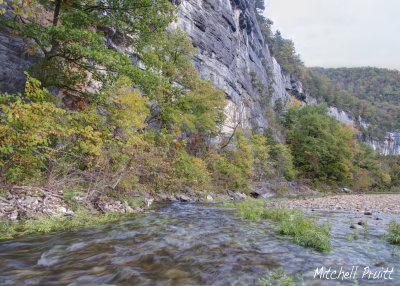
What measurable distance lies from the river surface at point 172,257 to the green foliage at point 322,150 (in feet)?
140

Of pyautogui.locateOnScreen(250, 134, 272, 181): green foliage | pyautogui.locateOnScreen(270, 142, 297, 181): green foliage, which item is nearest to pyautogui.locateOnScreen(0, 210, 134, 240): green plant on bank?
pyautogui.locateOnScreen(250, 134, 272, 181): green foliage

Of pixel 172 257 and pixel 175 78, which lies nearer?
pixel 172 257

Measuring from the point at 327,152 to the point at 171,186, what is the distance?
37522 millimetres

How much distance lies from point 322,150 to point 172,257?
46.2 meters

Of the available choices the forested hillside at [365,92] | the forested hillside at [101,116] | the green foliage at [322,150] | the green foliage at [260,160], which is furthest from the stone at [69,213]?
the forested hillside at [365,92]

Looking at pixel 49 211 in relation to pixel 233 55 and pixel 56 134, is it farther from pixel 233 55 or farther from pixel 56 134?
pixel 233 55

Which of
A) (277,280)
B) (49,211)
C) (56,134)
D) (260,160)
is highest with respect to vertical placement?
(56,134)

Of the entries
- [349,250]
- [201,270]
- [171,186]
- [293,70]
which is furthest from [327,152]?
[293,70]

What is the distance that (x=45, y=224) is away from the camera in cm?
593

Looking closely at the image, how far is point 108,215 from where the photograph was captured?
815 cm

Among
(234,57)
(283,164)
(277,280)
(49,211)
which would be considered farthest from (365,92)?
(49,211)

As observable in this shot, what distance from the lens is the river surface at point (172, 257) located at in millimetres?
3498

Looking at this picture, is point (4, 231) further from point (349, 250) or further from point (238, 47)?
point (238, 47)

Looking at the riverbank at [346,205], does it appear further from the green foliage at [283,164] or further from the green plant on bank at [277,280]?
the green foliage at [283,164]
